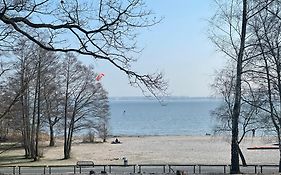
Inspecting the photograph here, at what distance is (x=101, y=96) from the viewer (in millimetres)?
53625

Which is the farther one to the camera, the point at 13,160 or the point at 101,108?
the point at 101,108

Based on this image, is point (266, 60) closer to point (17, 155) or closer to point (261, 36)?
point (261, 36)

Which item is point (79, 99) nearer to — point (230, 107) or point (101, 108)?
point (101, 108)

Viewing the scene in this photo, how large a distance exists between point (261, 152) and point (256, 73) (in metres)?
36.4

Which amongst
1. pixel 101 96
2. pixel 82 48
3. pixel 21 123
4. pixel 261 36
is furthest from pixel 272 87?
pixel 101 96

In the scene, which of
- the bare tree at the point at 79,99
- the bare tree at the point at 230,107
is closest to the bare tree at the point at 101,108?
the bare tree at the point at 79,99

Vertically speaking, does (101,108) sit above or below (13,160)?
above

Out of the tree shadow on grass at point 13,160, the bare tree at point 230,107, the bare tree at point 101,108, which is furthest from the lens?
the bare tree at point 101,108

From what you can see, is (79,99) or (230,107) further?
(79,99)

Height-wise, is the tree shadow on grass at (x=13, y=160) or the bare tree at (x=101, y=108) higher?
the bare tree at (x=101, y=108)

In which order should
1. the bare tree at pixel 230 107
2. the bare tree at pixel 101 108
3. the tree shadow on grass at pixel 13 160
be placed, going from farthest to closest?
the bare tree at pixel 101 108 → the tree shadow on grass at pixel 13 160 → the bare tree at pixel 230 107

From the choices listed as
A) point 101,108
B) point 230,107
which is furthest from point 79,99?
point 230,107

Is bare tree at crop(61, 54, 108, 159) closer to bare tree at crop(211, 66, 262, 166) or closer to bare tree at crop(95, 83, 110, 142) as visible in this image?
bare tree at crop(95, 83, 110, 142)

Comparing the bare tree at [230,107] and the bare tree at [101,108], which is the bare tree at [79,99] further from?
the bare tree at [230,107]
